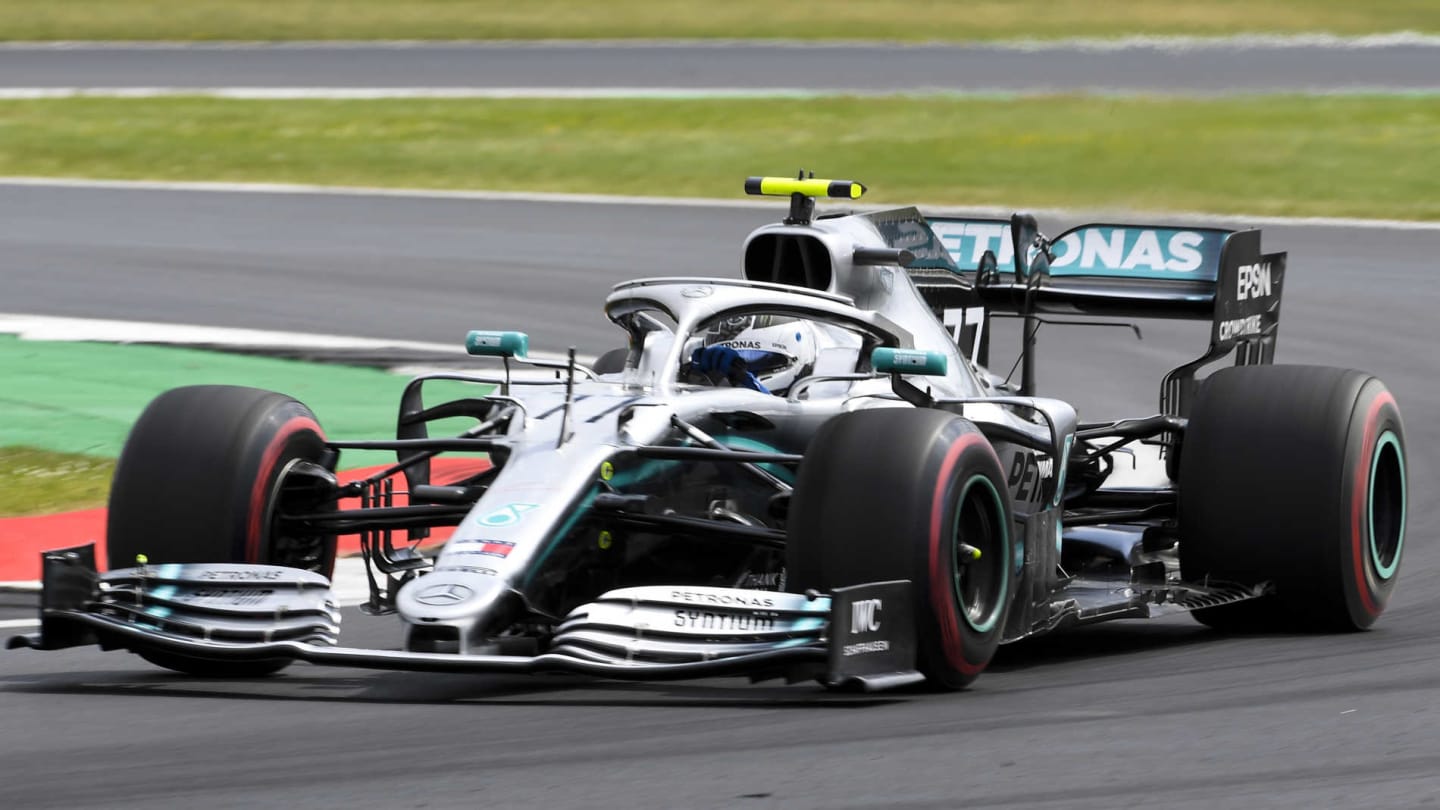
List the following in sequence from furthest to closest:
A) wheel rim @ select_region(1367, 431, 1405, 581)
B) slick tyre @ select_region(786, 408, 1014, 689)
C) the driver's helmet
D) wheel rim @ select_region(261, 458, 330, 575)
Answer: wheel rim @ select_region(1367, 431, 1405, 581)
the driver's helmet
wheel rim @ select_region(261, 458, 330, 575)
slick tyre @ select_region(786, 408, 1014, 689)

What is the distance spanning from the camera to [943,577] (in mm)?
7176

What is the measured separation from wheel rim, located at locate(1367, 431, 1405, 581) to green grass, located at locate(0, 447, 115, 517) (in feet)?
19.8

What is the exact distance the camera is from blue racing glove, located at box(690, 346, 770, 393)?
27.8ft

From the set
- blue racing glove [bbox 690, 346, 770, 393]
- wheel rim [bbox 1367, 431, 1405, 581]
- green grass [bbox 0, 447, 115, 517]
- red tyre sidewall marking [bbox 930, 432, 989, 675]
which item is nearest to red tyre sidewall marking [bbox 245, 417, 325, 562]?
blue racing glove [bbox 690, 346, 770, 393]

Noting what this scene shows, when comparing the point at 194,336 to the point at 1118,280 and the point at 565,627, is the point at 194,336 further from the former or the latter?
the point at 565,627

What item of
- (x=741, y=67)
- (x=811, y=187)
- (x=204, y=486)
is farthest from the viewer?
(x=741, y=67)

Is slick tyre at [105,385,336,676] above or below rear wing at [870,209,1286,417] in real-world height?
below

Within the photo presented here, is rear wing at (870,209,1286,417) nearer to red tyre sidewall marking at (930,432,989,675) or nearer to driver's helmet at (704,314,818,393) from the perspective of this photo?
driver's helmet at (704,314,818,393)

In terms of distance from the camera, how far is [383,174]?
2716 centimetres

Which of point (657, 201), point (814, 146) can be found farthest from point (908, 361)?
point (814, 146)

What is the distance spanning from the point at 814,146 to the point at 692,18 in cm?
1702

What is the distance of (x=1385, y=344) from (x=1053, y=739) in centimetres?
1096

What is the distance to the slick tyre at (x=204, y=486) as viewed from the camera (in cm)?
786

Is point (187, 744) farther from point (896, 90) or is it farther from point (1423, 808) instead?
point (896, 90)
